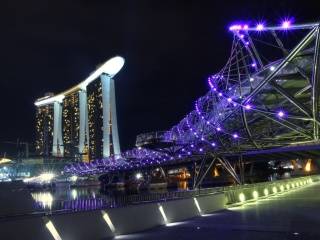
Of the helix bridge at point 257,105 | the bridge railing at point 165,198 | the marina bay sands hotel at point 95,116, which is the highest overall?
the marina bay sands hotel at point 95,116

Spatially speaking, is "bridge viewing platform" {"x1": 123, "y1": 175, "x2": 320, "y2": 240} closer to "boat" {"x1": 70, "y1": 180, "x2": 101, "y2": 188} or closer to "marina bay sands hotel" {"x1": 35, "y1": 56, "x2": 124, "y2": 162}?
"boat" {"x1": 70, "y1": 180, "x2": 101, "y2": 188}

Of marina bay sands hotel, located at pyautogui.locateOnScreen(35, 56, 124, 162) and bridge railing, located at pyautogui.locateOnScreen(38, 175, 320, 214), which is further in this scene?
marina bay sands hotel, located at pyautogui.locateOnScreen(35, 56, 124, 162)

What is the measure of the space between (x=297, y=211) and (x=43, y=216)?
13342 millimetres

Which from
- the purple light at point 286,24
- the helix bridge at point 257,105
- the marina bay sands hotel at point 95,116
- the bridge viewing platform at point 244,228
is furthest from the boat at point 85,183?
the purple light at point 286,24

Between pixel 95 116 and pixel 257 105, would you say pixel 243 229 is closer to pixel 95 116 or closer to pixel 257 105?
pixel 257 105

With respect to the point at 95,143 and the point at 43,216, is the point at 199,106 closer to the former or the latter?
the point at 43,216

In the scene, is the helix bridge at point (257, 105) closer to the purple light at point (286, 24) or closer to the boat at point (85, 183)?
the purple light at point (286, 24)

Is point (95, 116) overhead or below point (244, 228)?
overhead

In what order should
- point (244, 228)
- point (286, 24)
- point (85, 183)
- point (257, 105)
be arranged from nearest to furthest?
point (244, 228) < point (286, 24) < point (257, 105) < point (85, 183)

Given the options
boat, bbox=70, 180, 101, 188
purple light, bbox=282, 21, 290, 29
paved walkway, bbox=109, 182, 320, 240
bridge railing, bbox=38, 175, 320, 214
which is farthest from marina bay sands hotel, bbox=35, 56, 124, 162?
paved walkway, bbox=109, 182, 320, 240

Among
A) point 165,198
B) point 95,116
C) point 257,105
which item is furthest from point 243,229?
point 95,116

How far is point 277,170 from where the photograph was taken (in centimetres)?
16488

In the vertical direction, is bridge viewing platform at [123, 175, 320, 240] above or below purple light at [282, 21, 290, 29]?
below

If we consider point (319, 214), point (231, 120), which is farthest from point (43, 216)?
point (231, 120)
